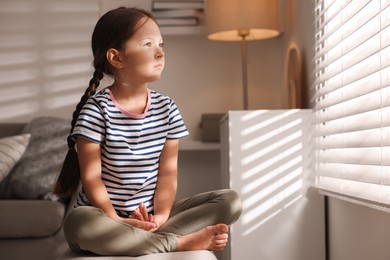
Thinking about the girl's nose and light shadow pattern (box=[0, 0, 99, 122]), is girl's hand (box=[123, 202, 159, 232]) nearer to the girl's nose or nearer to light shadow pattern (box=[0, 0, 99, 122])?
the girl's nose

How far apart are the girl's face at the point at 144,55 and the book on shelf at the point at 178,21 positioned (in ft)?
5.88

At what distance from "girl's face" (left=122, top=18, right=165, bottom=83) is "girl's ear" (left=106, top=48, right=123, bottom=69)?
0.02 meters

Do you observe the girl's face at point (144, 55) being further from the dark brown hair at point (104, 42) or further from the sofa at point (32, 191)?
the sofa at point (32, 191)

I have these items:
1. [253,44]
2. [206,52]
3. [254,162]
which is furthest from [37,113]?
[254,162]

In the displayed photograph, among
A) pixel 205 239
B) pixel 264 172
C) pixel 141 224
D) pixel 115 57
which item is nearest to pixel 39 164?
pixel 264 172

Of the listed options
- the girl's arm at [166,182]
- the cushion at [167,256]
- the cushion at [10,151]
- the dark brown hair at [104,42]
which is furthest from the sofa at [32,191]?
the cushion at [167,256]

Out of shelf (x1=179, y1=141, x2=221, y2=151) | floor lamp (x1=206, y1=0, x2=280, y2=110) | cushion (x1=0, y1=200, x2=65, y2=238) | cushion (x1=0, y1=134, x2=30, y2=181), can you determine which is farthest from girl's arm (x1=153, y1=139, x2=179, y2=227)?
shelf (x1=179, y1=141, x2=221, y2=151)

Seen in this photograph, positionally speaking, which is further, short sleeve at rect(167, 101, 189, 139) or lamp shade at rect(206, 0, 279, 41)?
lamp shade at rect(206, 0, 279, 41)

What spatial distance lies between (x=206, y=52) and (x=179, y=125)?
6.11ft

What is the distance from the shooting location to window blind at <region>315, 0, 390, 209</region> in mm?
1866

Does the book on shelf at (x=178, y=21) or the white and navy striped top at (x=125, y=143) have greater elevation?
the book on shelf at (x=178, y=21)

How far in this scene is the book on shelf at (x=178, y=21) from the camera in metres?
3.58

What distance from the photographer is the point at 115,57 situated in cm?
182

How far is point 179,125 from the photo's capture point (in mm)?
1885
